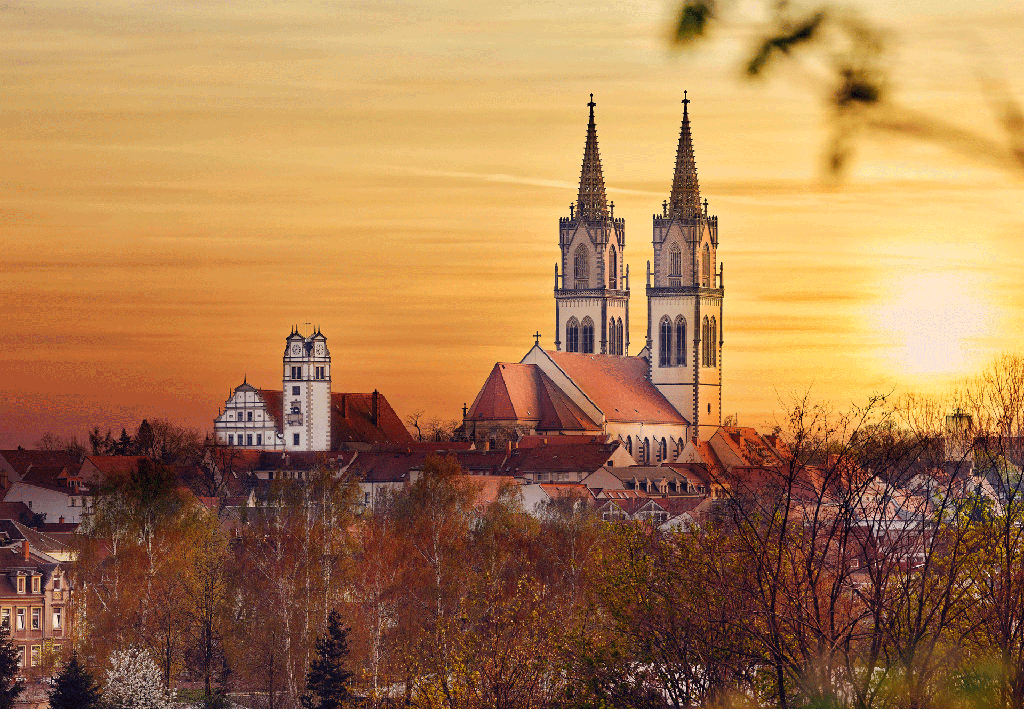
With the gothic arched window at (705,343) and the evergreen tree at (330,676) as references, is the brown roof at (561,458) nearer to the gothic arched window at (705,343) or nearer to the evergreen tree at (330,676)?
the gothic arched window at (705,343)

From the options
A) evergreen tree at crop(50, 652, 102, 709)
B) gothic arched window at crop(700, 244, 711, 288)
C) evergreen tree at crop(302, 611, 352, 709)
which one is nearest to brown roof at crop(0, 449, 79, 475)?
gothic arched window at crop(700, 244, 711, 288)

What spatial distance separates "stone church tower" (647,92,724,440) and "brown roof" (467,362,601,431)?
9391mm

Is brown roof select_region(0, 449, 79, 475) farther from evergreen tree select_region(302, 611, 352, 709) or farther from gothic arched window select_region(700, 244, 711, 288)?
evergreen tree select_region(302, 611, 352, 709)

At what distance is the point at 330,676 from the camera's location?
44531 mm

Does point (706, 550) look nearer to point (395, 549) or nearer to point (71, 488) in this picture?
point (395, 549)

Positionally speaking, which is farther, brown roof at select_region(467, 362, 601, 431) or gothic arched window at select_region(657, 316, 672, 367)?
gothic arched window at select_region(657, 316, 672, 367)

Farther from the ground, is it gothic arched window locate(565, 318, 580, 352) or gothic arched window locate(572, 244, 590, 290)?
gothic arched window locate(572, 244, 590, 290)

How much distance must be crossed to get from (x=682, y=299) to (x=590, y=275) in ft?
23.2

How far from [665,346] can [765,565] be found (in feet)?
360

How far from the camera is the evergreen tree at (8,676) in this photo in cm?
4900

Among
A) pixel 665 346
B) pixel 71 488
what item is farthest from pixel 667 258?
pixel 71 488

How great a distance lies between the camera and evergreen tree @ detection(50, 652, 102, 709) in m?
47.5

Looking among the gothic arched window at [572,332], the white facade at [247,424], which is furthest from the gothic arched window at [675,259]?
the white facade at [247,424]

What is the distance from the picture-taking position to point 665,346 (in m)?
129
